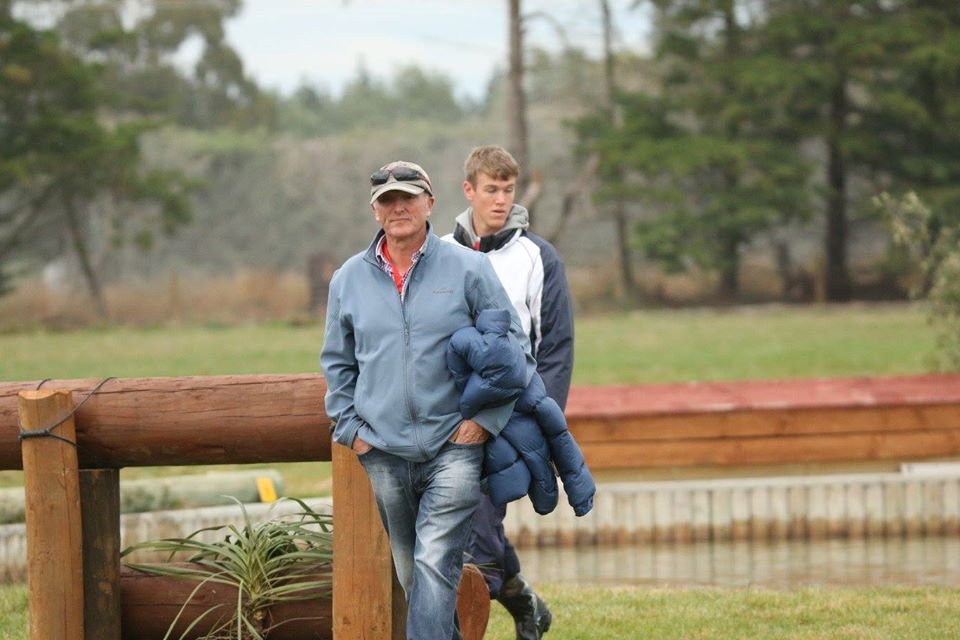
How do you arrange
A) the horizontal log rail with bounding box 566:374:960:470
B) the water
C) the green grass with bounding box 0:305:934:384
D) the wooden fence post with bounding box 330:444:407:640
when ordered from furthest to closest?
1. the green grass with bounding box 0:305:934:384
2. the horizontal log rail with bounding box 566:374:960:470
3. the water
4. the wooden fence post with bounding box 330:444:407:640

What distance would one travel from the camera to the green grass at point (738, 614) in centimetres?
550

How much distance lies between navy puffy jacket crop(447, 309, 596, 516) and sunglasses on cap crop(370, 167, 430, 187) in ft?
1.43

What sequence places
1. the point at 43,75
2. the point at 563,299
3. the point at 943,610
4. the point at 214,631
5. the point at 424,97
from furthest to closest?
the point at 424,97 → the point at 43,75 → the point at 943,610 → the point at 563,299 → the point at 214,631

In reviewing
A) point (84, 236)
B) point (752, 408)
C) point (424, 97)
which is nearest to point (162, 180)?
point (84, 236)

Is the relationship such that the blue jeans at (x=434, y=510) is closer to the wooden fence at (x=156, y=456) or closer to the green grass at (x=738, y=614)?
the wooden fence at (x=156, y=456)

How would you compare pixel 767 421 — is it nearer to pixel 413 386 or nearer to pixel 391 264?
pixel 391 264

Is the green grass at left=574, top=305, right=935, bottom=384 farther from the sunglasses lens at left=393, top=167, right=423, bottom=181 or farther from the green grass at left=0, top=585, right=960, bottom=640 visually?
the sunglasses lens at left=393, top=167, right=423, bottom=181

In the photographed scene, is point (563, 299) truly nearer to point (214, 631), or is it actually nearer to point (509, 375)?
point (509, 375)

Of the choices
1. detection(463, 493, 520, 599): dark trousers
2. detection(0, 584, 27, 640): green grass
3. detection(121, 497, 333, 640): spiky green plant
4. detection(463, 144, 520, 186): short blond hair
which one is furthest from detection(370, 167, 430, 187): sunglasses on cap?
detection(0, 584, 27, 640): green grass

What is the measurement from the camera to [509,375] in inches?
155

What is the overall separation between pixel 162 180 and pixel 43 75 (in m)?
3.04

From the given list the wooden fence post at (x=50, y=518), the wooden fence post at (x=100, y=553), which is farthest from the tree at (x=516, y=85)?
the wooden fence post at (x=50, y=518)

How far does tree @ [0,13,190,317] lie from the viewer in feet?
93.2

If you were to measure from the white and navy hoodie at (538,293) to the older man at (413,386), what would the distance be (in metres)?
0.96
